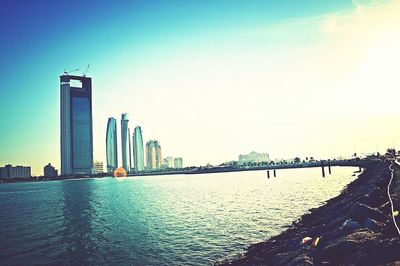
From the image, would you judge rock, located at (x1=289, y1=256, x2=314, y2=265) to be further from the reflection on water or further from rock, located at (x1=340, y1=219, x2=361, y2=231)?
the reflection on water

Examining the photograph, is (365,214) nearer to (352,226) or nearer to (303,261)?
(352,226)

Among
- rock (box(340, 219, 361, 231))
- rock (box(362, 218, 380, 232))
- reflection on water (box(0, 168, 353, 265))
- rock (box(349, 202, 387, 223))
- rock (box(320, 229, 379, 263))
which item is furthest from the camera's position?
reflection on water (box(0, 168, 353, 265))

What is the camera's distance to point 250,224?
32.2 m

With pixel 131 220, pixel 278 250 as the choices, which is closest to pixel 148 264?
pixel 278 250

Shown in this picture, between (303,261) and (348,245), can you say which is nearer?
(348,245)

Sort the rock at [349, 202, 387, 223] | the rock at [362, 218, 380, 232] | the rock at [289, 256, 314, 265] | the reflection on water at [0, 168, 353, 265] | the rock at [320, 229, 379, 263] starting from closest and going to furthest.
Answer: the rock at [320, 229, 379, 263]
the rock at [289, 256, 314, 265]
the rock at [362, 218, 380, 232]
the rock at [349, 202, 387, 223]
the reflection on water at [0, 168, 353, 265]

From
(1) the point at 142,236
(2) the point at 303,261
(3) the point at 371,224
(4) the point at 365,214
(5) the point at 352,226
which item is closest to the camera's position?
(2) the point at 303,261

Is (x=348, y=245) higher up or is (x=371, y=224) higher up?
(x=371, y=224)

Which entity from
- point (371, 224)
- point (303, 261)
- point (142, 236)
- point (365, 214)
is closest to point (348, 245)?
point (303, 261)

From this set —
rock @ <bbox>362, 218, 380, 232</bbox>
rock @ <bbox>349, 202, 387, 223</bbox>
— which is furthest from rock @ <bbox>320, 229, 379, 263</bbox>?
rock @ <bbox>349, 202, 387, 223</bbox>

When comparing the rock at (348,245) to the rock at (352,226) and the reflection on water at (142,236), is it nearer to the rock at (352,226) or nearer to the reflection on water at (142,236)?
the rock at (352,226)

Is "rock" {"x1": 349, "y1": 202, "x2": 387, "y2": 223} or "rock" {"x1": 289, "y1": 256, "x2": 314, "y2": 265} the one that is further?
"rock" {"x1": 349, "y1": 202, "x2": 387, "y2": 223}

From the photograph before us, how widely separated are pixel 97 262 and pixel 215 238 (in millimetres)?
10114

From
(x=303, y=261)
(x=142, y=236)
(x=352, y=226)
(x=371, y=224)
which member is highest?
Answer: (x=371, y=224)
